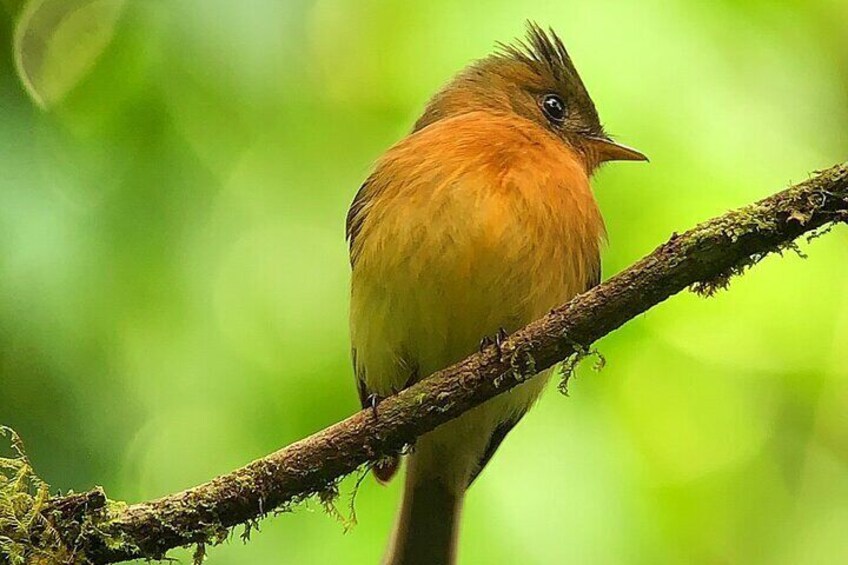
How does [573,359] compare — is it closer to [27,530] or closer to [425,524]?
[425,524]

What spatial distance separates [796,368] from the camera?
147 inches

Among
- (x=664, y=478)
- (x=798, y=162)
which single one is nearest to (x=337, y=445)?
(x=664, y=478)

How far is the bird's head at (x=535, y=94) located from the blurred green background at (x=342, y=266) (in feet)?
0.57

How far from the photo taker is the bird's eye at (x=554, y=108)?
425 cm

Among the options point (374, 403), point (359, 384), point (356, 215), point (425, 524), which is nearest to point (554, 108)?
point (356, 215)

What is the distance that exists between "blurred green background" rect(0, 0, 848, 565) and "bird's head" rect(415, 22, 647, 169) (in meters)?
0.18

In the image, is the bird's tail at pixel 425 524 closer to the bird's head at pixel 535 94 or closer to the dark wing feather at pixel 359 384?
the dark wing feather at pixel 359 384

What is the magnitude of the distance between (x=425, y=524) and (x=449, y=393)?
1117 mm

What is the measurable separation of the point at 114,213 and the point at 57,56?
438mm

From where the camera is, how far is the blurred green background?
3.13m

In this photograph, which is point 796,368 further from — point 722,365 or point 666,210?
point 666,210

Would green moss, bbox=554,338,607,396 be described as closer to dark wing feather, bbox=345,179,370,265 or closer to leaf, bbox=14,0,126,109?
dark wing feather, bbox=345,179,370,265

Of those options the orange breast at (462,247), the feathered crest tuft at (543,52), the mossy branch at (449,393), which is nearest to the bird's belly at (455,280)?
the orange breast at (462,247)

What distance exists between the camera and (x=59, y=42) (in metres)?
3.30
